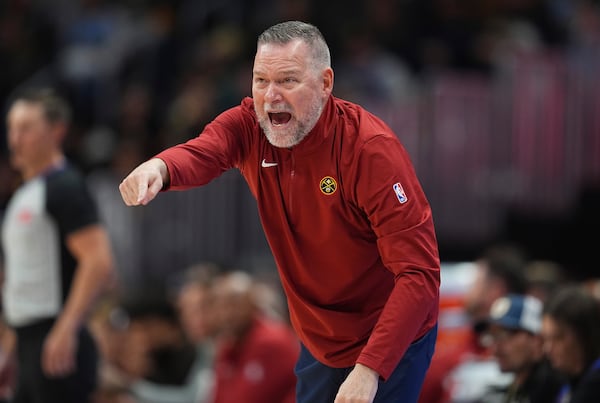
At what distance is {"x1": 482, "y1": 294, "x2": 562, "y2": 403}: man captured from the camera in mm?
5461

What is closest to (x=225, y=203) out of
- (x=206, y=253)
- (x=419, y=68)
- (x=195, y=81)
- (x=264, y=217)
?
(x=206, y=253)

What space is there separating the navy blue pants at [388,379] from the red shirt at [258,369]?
336 centimetres

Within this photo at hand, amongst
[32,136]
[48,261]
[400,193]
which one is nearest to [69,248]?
[48,261]

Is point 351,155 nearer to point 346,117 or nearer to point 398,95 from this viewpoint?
point 346,117

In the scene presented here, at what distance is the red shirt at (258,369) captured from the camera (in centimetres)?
783

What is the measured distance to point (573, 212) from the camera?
11.2 meters

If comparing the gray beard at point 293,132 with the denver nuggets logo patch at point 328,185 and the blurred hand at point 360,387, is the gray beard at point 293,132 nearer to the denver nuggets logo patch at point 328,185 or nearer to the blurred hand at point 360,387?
the denver nuggets logo patch at point 328,185

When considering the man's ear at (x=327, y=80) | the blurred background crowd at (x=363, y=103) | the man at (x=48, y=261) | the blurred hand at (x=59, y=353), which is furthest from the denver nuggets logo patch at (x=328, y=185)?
the blurred background crowd at (x=363, y=103)

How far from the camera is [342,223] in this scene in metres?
4.09

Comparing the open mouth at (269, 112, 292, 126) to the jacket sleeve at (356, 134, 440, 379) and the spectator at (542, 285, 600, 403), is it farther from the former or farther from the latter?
the spectator at (542, 285, 600, 403)

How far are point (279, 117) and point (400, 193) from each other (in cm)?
52

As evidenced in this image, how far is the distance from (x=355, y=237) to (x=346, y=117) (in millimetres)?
456

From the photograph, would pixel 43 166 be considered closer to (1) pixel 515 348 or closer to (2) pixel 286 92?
(2) pixel 286 92

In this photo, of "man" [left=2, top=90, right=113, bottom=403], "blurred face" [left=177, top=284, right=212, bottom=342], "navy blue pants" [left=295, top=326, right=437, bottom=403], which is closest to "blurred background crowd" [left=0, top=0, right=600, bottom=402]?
"blurred face" [left=177, top=284, right=212, bottom=342]
